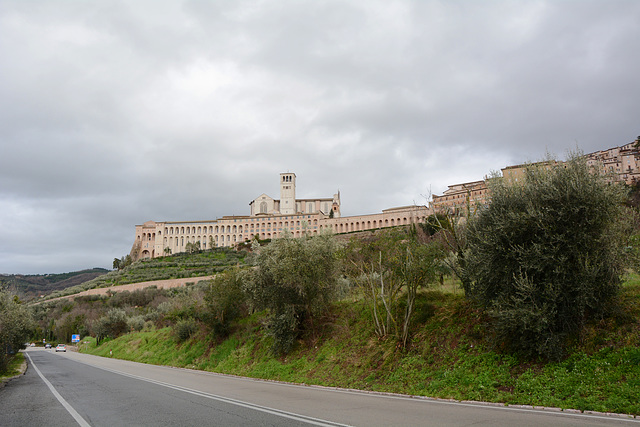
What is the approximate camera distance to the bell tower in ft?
554

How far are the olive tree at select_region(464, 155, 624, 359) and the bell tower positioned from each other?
156043 mm

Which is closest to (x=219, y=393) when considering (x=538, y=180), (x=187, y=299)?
(x=538, y=180)

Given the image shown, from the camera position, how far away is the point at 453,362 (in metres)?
13.3

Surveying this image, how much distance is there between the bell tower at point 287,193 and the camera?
554 feet

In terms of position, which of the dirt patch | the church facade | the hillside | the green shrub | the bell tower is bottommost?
the green shrub

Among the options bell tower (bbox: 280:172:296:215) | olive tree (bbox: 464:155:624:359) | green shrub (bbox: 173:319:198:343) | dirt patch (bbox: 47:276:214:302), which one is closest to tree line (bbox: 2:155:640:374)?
olive tree (bbox: 464:155:624:359)

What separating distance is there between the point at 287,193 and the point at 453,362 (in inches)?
6269

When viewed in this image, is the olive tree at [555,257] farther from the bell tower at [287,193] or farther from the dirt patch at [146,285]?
the bell tower at [287,193]

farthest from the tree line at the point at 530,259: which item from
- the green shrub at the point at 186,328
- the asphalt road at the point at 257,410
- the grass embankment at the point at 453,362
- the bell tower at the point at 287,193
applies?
the bell tower at the point at 287,193

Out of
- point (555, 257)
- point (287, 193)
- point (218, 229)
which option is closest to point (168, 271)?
point (218, 229)

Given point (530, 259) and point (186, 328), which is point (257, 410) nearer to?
point (530, 259)

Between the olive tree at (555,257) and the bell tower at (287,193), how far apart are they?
156043 mm

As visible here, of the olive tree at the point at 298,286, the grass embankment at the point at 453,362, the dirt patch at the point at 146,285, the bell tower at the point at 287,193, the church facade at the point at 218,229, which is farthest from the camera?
the bell tower at the point at 287,193

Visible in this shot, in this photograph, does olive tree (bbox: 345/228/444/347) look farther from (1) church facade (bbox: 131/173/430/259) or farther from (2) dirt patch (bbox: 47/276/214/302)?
(1) church facade (bbox: 131/173/430/259)
